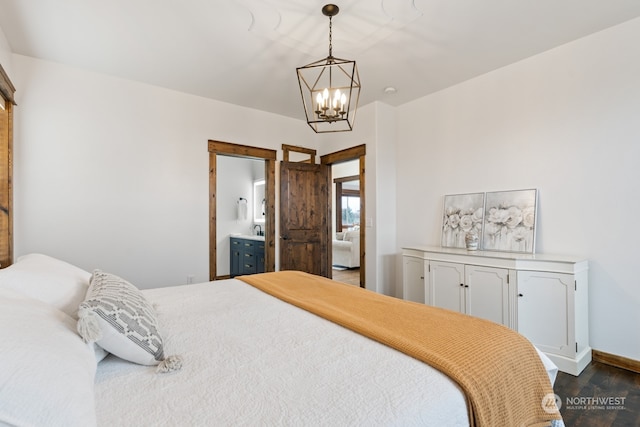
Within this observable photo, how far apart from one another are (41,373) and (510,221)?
3431 mm

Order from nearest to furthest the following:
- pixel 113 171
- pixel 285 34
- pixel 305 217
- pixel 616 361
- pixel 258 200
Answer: pixel 616 361 → pixel 285 34 → pixel 113 171 → pixel 305 217 → pixel 258 200

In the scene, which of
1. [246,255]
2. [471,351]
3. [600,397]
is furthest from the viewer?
[246,255]

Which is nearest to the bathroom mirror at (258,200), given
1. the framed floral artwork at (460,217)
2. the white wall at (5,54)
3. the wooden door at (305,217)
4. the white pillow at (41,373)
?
the wooden door at (305,217)

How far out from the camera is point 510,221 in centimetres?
304

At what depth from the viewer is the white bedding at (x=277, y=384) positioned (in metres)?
0.76

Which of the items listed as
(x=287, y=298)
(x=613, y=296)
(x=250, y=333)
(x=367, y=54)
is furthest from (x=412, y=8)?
(x=613, y=296)

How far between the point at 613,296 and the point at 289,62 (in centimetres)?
347

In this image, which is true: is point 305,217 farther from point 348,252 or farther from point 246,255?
point 348,252

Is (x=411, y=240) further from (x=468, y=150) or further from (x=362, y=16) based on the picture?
(x=362, y=16)

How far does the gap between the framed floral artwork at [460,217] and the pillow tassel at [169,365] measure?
10.1 feet

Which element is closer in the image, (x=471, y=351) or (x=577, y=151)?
(x=471, y=351)

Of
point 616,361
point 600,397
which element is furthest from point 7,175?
point 616,361

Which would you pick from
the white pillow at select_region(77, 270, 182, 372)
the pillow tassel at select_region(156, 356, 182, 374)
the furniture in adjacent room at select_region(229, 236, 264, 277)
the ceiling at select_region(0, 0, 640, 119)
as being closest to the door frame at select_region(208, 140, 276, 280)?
the furniture in adjacent room at select_region(229, 236, 264, 277)

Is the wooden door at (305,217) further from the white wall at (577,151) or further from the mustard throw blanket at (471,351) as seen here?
the mustard throw blanket at (471,351)
